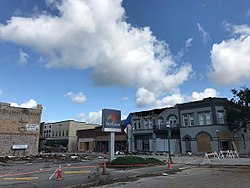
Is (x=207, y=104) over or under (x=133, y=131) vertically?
over

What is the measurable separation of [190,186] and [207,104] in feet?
110

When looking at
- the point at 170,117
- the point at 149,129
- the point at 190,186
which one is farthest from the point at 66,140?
the point at 190,186

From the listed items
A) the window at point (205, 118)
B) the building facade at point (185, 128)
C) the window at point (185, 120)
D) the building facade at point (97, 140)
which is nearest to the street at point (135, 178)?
the building facade at point (185, 128)

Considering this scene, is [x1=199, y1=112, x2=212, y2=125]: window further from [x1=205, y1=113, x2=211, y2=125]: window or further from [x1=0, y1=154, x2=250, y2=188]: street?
[x1=0, y1=154, x2=250, y2=188]: street

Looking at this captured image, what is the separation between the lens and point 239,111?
38844 millimetres

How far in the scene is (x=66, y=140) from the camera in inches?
3091

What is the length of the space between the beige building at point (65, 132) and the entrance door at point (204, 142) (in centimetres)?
4586

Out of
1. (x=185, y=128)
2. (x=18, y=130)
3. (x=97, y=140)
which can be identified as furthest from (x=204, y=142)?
(x=97, y=140)

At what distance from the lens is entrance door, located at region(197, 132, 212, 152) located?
40.9 metres

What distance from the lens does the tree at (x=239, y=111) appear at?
126 ft

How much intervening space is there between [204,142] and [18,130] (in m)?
31.0

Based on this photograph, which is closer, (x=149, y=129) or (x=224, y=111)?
(x=224, y=111)

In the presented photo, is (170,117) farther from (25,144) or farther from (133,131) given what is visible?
(25,144)

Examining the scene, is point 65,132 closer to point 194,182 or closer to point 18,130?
point 18,130
